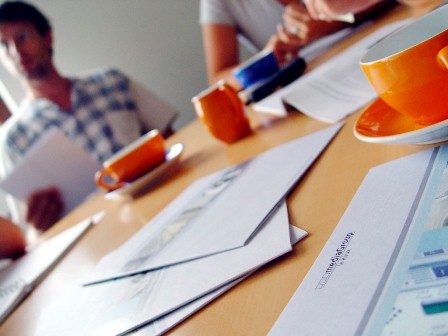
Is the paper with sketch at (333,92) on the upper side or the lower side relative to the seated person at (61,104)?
lower

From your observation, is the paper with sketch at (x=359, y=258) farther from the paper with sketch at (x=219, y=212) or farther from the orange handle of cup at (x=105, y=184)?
the orange handle of cup at (x=105, y=184)

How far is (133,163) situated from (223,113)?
0.66 feet

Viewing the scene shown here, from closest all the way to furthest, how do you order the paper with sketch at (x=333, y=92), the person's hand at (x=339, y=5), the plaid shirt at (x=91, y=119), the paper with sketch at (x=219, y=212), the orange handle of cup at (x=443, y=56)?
1. the orange handle of cup at (x=443, y=56)
2. the paper with sketch at (x=219, y=212)
3. the paper with sketch at (x=333, y=92)
4. the person's hand at (x=339, y=5)
5. the plaid shirt at (x=91, y=119)

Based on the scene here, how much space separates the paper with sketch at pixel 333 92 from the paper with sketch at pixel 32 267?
0.37 m

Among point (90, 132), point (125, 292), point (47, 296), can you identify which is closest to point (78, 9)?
point (90, 132)

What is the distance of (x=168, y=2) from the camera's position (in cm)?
194

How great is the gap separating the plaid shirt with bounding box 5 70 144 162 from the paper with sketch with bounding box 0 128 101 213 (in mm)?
477

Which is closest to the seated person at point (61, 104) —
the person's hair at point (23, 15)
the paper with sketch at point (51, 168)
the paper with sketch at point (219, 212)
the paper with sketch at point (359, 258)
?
the person's hair at point (23, 15)

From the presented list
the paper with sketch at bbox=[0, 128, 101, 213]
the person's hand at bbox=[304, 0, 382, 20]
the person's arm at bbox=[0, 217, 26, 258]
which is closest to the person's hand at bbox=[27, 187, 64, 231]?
the paper with sketch at bbox=[0, 128, 101, 213]

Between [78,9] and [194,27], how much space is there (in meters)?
0.51

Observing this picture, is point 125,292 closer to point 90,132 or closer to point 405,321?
point 405,321

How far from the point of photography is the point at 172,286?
1.41 ft

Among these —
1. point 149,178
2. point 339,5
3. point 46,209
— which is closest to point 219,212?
point 149,178

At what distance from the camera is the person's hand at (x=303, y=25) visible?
1.07 m
